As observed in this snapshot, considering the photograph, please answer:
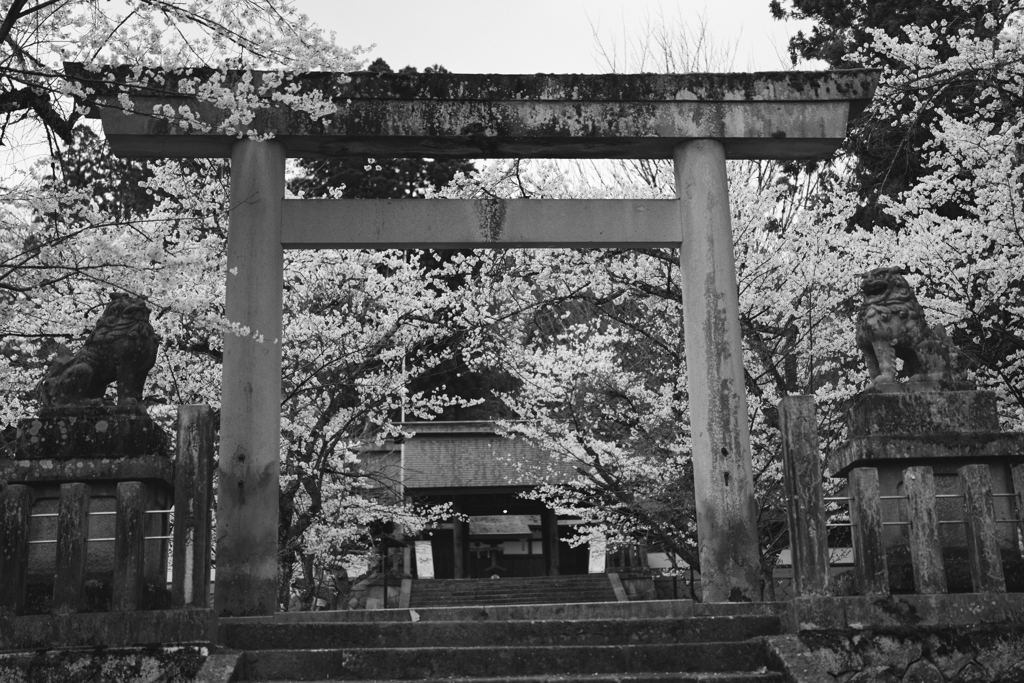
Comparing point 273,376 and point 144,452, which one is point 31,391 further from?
point 144,452

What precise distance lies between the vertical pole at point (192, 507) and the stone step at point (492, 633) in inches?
15.4

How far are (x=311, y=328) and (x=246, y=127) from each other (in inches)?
215

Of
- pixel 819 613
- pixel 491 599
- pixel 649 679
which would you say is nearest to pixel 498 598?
pixel 491 599

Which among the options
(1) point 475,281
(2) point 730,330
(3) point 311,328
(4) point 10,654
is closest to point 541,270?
(1) point 475,281

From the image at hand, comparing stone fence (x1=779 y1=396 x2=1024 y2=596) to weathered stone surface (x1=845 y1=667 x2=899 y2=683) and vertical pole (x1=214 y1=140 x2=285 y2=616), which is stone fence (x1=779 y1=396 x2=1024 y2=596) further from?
vertical pole (x1=214 y1=140 x2=285 y2=616)

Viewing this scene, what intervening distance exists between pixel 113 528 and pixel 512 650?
257 cm

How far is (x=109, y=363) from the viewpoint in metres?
6.54

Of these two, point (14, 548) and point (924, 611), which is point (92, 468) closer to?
point (14, 548)

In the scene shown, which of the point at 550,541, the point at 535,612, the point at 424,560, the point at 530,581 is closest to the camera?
the point at 535,612

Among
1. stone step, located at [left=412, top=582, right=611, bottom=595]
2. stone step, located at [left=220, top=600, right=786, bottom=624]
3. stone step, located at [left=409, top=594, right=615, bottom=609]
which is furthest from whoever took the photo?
stone step, located at [left=412, top=582, right=611, bottom=595]

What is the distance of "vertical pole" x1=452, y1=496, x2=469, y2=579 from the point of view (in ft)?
78.6

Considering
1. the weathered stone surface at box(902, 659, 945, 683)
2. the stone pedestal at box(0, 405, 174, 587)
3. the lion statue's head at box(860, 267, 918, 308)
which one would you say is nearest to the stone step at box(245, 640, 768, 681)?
the weathered stone surface at box(902, 659, 945, 683)

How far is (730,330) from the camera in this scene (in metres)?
7.93

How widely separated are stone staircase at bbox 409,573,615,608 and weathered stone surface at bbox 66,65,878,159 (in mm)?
14357
